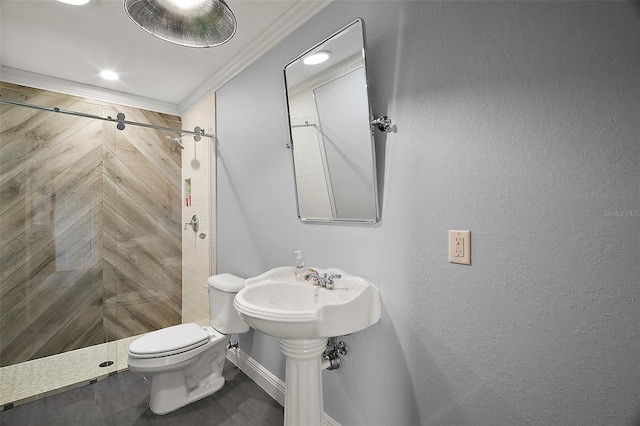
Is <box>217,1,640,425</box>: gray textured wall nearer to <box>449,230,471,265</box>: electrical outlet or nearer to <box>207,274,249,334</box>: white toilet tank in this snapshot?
<box>449,230,471,265</box>: electrical outlet

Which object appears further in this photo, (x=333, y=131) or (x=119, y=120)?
(x=119, y=120)

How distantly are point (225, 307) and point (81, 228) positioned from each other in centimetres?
137

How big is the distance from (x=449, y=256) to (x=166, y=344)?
5.72 feet

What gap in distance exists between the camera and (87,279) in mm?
2473

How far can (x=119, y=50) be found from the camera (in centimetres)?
221

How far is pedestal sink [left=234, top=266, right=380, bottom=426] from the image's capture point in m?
1.21

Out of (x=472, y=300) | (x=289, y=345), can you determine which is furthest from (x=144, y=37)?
(x=472, y=300)

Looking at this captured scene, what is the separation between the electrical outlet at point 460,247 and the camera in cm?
111

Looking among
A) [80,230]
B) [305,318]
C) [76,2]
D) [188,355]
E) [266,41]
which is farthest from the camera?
[80,230]

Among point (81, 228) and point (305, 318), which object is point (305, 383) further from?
point (81, 228)

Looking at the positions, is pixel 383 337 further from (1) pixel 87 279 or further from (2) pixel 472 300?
Result: (1) pixel 87 279

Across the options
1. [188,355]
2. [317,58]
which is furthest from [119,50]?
[188,355]

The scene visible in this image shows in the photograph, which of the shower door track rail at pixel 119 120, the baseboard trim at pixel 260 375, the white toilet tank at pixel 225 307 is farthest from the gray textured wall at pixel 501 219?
the shower door track rail at pixel 119 120

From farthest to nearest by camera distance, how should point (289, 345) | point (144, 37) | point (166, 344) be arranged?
point (144, 37), point (166, 344), point (289, 345)
